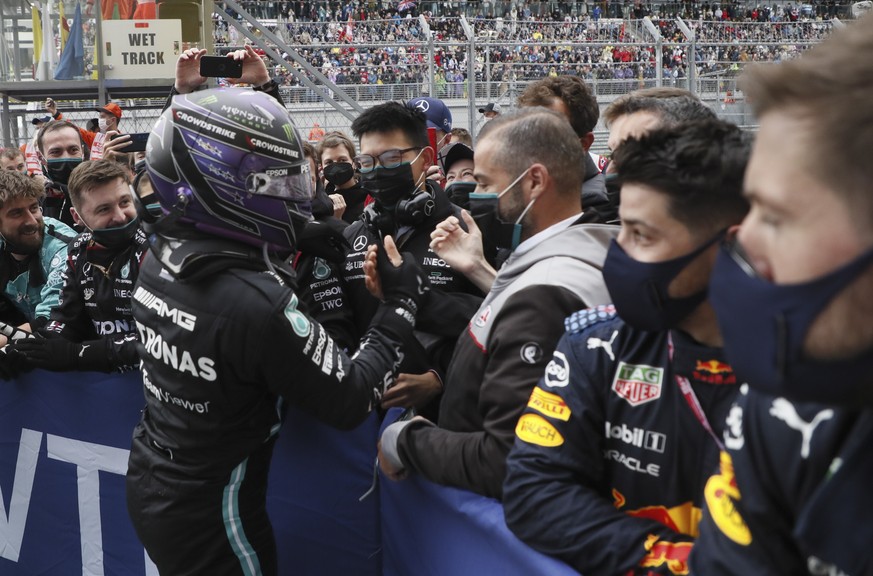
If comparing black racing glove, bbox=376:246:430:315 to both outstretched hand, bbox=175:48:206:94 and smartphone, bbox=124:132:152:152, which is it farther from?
smartphone, bbox=124:132:152:152

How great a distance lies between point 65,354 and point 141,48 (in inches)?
266

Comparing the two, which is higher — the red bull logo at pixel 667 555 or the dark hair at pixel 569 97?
the dark hair at pixel 569 97

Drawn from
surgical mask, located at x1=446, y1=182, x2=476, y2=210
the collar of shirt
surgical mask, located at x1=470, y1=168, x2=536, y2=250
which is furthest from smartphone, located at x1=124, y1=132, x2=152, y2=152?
the collar of shirt

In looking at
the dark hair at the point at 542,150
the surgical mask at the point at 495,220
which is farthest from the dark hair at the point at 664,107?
the surgical mask at the point at 495,220

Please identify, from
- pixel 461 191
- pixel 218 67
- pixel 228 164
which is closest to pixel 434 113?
pixel 461 191

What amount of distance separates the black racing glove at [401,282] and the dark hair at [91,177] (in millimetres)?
1794

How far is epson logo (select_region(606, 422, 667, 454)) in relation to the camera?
1.73 metres

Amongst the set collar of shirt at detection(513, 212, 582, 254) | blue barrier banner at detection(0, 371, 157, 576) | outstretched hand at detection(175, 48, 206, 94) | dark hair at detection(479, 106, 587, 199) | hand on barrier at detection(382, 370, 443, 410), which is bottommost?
blue barrier banner at detection(0, 371, 157, 576)

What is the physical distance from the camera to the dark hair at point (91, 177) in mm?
3912

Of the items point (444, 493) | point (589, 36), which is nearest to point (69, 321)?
point (444, 493)

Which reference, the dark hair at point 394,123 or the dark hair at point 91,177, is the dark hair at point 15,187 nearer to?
the dark hair at point 91,177

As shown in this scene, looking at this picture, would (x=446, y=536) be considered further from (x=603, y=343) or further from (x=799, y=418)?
(x=799, y=418)

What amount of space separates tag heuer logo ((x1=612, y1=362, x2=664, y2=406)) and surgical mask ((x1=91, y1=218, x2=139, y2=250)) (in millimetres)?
2681

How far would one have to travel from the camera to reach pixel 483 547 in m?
2.14
